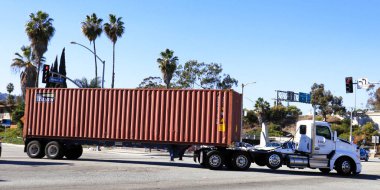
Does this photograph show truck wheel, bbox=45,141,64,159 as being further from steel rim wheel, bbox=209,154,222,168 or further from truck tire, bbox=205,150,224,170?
steel rim wheel, bbox=209,154,222,168

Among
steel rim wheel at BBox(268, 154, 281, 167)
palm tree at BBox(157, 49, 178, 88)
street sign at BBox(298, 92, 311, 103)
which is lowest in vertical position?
steel rim wheel at BBox(268, 154, 281, 167)

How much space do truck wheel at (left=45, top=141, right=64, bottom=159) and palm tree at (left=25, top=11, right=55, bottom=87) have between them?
3311cm

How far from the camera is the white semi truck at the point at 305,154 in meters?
19.9

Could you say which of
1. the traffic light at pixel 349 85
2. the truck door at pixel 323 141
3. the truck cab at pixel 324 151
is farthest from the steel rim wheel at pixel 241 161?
the traffic light at pixel 349 85

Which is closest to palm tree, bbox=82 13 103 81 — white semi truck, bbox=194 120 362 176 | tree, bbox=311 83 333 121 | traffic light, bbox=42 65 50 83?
traffic light, bbox=42 65 50 83

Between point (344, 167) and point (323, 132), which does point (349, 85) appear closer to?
point (323, 132)

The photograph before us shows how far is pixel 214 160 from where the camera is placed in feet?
66.0

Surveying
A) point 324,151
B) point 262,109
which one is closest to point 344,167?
point 324,151

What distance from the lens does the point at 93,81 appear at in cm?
6322

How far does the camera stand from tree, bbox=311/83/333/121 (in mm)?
86812

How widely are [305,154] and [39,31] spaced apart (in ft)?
133

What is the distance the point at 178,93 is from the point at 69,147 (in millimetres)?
6440

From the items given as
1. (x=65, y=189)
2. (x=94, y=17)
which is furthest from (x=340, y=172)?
(x=94, y=17)

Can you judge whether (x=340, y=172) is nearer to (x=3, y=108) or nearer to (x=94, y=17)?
(x=94, y=17)
